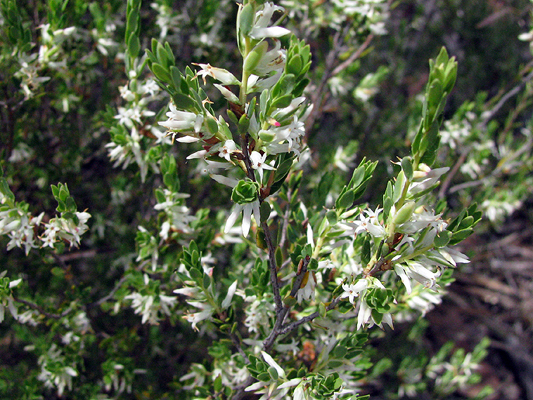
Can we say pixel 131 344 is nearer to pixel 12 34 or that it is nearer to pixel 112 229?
pixel 112 229

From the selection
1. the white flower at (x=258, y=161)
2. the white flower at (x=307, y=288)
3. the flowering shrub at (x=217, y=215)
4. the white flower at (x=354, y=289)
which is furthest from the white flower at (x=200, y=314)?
the white flower at (x=258, y=161)

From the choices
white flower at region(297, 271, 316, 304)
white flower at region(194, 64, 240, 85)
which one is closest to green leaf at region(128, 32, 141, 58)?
white flower at region(194, 64, 240, 85)

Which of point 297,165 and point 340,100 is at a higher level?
point 297,165

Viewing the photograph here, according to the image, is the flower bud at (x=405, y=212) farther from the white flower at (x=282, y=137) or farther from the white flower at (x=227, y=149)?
the white flower at (x=227, y=149)

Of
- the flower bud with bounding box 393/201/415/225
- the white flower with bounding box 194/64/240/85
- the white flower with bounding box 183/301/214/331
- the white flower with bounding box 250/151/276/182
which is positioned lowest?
the white flower with bounding box 183/301/214/331

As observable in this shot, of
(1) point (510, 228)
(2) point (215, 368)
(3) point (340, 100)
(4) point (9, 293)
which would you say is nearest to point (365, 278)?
(2) point (215, 368)

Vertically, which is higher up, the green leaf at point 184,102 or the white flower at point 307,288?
the green leaf at point 184,102

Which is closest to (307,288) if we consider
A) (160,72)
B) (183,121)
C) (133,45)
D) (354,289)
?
(354,289)

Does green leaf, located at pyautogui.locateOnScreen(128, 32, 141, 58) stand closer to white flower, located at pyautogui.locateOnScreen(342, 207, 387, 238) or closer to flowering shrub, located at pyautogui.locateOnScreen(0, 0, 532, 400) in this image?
flowering shrub, located at pyautogui.locateOnScreen(0, 0, 532, 400)
